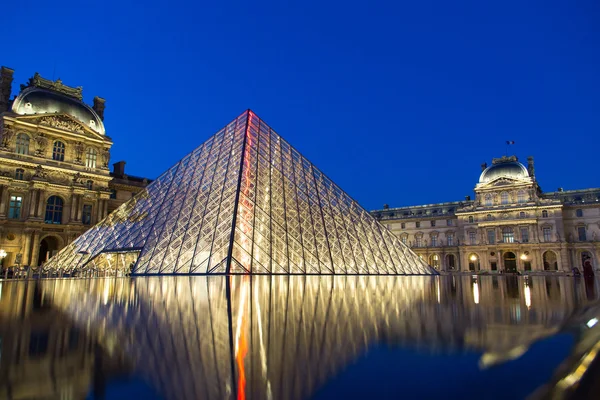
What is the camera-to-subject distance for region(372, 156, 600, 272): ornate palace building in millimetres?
46344

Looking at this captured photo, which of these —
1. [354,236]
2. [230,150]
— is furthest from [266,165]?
[354,236]

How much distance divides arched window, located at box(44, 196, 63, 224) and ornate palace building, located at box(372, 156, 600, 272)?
44.2 metres

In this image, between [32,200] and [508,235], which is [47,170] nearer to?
[32,200]

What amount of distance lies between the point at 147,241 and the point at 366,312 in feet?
50.3

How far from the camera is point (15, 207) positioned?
30.6 metres

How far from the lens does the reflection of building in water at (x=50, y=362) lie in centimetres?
246

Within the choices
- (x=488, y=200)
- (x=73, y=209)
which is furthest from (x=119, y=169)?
(x=488, y=200)

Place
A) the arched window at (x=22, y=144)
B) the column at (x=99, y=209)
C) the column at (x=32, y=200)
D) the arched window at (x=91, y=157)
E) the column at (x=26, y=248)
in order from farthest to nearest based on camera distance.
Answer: the arched window at (x=91, y=157)
the column at (x=99, y=209)
the arched window at (x=22, y=144)
the column at (x=32, y=200)
the column at (x=26, y=248)

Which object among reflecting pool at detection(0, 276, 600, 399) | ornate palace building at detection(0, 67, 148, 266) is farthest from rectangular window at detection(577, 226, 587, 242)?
ornate palace building at detection(0, 67, 148, 266)

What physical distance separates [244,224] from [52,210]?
24675mm

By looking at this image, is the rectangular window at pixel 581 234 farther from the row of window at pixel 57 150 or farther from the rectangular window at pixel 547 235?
the row of window at pixel 57 150

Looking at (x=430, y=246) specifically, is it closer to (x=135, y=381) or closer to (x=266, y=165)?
(x=266, y=165)

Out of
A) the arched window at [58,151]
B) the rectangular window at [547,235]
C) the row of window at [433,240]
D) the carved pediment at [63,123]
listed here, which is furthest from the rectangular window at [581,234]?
the arched window at [58,151]

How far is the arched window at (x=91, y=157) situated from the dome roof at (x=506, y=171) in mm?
46677
